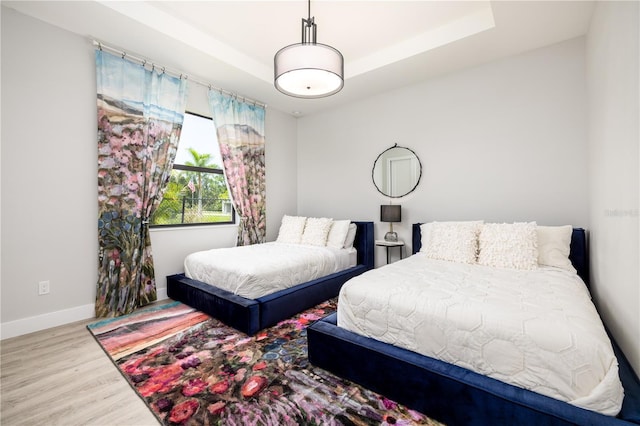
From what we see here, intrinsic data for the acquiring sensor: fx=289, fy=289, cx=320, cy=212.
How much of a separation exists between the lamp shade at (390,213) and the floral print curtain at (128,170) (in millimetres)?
2646

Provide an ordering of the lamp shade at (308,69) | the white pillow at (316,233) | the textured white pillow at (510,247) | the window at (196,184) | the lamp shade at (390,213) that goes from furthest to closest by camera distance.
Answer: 1. the white pillow at (316,233)
2. the lamp shade at (390,213)
3. the window at (196,184)
4. the textured white pillow at (510,247)
5. the lamp shade at (308,69)

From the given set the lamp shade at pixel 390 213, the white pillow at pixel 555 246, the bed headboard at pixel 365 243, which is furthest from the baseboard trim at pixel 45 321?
the white pillow at pixel 555 246

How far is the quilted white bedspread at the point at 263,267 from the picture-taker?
2594 millimetres

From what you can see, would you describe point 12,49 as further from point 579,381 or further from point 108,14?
point 579,381

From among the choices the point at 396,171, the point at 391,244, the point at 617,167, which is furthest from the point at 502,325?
the point at 396,171

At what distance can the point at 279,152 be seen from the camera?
481cm

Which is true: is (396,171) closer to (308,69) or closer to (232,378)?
(308,69)

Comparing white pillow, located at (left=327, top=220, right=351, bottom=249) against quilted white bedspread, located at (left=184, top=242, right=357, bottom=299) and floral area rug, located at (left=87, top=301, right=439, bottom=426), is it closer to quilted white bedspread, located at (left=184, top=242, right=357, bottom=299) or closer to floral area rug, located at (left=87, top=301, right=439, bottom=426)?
quilted white bedspread, located at (left=184, top=242, right=357, bottom=299)

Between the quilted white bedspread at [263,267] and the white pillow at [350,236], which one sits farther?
the white pillow at [350,236]

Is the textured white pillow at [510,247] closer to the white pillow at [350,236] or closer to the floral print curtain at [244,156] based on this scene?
the white pillow at [350,236]

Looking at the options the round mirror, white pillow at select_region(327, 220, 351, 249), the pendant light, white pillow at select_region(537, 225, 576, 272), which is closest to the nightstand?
white pillow at select_region(327, 220, 351, 249)

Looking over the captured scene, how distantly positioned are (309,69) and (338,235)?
2213 millimetres

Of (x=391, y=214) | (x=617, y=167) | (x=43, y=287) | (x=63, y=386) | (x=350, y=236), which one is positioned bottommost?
(x=63, y=386)

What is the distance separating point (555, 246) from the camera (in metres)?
2.48
